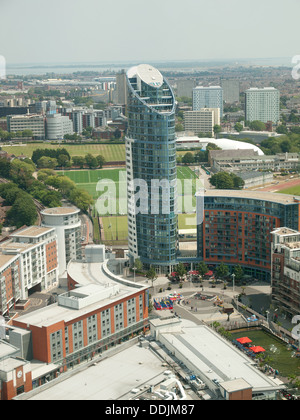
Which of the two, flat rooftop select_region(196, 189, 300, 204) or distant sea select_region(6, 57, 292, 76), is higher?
distant sea select_region(6, 57, 292, 76)

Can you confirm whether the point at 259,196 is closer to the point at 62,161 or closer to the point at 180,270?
the point at 180,270

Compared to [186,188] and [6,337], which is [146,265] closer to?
[6,337]

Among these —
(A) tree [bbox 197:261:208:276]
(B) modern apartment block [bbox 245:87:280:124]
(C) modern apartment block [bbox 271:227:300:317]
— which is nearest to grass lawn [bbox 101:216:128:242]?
(A) tree [bbox 197:261:208:276]

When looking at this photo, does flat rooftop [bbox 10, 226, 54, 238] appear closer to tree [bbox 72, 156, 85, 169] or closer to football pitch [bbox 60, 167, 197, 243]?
football pitch [bbox 60, 167, 197, 243]

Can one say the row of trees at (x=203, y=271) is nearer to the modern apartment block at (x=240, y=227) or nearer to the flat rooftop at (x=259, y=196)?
the modern apartment block at (x=240, y=227)

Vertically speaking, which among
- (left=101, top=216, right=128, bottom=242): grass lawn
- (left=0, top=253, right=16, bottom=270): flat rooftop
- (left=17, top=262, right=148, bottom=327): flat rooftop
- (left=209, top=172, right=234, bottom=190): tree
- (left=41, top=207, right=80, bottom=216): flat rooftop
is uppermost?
(left=41, top=207, right=80, bottom=216): flat rooftop

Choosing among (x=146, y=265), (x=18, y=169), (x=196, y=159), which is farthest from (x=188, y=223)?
(x=196, y=159)

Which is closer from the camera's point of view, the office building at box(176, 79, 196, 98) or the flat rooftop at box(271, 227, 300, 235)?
the flat rooftop at box(271, 227, 300, 235)
